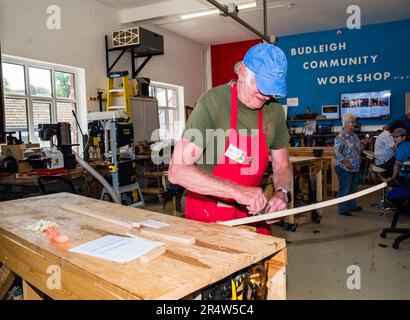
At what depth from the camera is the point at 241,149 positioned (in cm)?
192

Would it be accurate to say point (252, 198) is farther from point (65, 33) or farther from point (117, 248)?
point (65, 33)

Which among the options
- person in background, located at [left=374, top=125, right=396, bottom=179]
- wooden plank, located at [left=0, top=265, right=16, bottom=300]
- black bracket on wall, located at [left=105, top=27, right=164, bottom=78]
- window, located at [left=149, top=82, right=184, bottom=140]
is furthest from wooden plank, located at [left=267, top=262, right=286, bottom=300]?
window, located at [left=149, top=82, right=184, bottom=140]

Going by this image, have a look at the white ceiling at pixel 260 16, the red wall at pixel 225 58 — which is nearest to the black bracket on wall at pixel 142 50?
the white ceiling at pixel 260 16

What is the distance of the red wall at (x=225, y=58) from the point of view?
10.4 m

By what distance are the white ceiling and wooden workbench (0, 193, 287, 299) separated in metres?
6.23

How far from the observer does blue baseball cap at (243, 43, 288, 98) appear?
169 cm

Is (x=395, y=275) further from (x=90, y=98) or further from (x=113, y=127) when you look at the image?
(x=90, y=98)

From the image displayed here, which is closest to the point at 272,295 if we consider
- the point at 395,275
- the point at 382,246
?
the point at 395,275

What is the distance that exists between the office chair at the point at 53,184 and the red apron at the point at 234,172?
2199 millimetres

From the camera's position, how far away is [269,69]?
1.69 m

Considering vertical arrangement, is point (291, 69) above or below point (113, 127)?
above

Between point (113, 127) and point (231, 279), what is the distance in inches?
158

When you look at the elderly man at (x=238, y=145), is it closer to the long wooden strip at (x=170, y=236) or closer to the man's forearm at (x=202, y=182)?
the man's forearm at (x=202, y=182)
